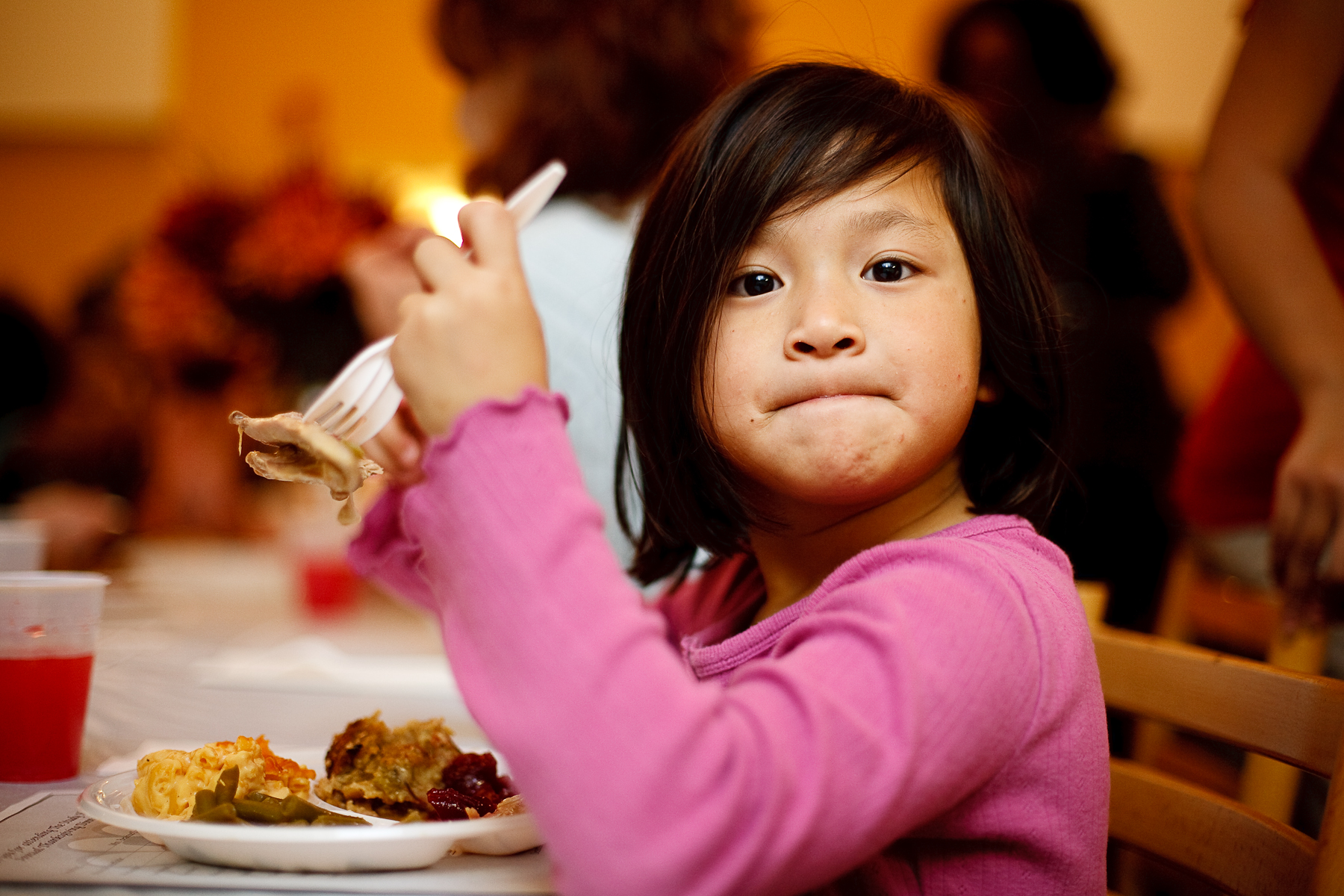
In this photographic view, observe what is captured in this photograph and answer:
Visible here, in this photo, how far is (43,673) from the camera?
755 mm

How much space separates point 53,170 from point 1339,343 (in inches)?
200

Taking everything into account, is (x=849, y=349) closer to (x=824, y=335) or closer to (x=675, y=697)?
(x=824, y=335)

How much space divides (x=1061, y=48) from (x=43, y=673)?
72.4 inches

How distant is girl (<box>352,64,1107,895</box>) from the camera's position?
0.48m

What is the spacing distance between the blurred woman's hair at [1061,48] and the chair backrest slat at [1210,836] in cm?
138

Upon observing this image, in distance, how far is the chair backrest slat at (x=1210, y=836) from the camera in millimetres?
704

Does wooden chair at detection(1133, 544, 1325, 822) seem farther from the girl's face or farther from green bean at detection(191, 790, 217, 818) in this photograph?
→ green bean at detection(191, 790, 217, 818)

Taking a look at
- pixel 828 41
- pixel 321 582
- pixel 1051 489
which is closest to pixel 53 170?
pixel 828 41

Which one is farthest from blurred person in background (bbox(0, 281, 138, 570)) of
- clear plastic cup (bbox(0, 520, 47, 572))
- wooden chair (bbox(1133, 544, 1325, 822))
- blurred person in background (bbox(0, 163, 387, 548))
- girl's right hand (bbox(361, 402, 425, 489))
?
wooden chair (bbox(1133, 544, 1325, 822))

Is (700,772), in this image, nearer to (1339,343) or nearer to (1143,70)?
(1339,343)

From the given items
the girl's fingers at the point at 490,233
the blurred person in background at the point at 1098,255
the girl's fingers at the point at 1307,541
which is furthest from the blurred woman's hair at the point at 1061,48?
the girl's fingers at the point at 490,233

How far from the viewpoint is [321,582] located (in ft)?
5.60

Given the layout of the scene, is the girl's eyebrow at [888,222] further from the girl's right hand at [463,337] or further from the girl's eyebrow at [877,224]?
the girl's right hand at [463,337]

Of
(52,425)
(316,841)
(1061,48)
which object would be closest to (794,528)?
(316,841)
